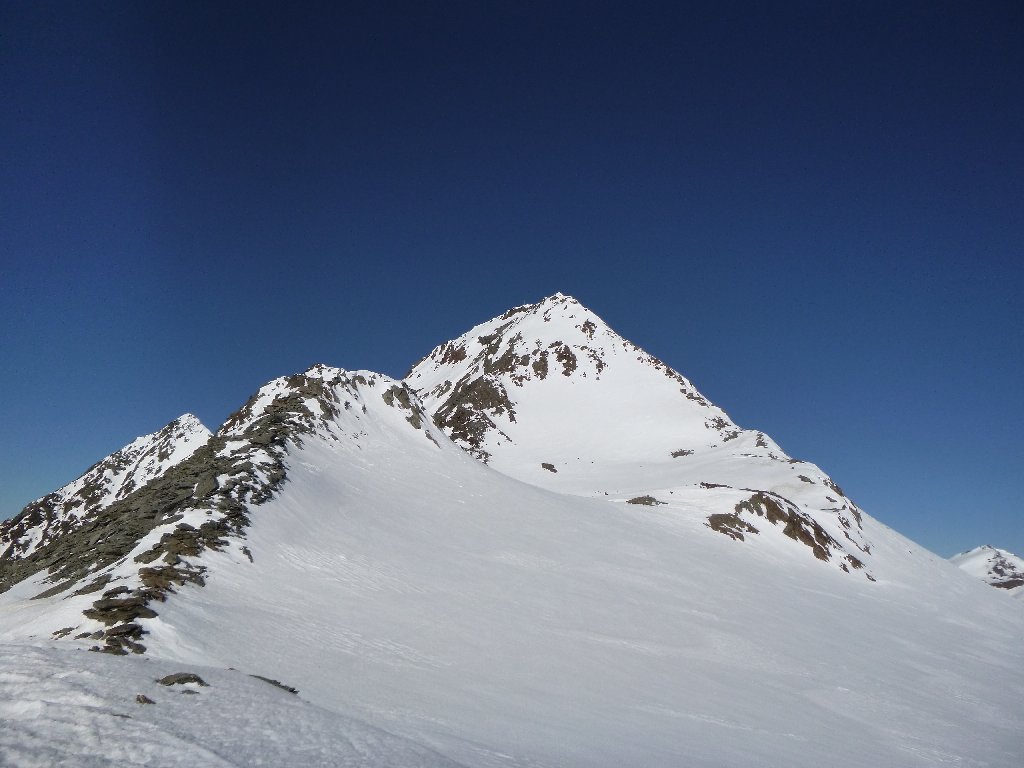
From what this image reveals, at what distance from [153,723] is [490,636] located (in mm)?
8510

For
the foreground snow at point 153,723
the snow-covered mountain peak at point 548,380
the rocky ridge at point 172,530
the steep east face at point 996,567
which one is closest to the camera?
the foreground snow at point 153,723

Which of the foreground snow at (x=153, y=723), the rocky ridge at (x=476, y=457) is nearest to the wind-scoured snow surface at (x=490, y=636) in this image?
the foreground snow at (x=153, y=723)

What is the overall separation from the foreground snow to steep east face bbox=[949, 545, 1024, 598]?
16161 centimetres

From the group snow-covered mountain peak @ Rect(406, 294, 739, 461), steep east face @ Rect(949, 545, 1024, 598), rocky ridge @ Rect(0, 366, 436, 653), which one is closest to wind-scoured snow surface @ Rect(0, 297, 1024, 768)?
rocky ridge @ Rect(0, 366, 436, 653)

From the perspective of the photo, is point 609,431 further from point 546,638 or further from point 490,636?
point 490,636

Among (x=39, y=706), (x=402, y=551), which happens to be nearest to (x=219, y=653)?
(x=39, y=706)

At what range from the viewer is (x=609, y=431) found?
8025cm

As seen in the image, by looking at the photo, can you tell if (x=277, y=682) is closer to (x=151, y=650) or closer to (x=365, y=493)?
(x=151, y=650)

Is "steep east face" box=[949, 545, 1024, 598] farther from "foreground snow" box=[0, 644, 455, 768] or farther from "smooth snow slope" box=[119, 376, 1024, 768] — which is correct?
"foreground snow" box=[0, 644, 455, 768]

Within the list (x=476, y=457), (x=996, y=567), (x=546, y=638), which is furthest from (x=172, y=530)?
(x=996, y=567)

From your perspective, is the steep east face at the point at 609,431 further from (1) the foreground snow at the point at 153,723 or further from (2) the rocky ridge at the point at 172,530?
(1) the foreground snow at the point at 153,723

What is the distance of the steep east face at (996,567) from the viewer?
138 m

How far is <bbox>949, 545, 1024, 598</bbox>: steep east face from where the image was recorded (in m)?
138

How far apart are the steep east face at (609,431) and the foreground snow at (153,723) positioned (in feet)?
113
